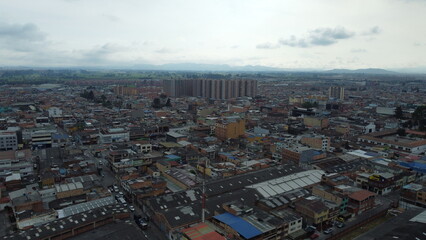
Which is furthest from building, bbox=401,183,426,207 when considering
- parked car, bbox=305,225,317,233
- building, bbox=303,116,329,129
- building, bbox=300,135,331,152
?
building, bbox=303,116,329,129

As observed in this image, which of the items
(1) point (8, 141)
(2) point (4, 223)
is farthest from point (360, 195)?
(1) point (8, 141)

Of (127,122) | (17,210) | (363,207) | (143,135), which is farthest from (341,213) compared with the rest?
(127,122)

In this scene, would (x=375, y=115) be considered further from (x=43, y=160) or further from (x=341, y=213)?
(x=43, y=160)

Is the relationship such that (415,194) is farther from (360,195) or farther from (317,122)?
(317,122)

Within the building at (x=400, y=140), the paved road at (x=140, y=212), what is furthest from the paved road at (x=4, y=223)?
the building at (x=400, y=140)

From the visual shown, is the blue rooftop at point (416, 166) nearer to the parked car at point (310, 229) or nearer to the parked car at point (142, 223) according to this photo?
the parked car at point (310, 229)

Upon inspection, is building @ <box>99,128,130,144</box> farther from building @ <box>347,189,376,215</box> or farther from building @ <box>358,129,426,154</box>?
building @ <box>358,129,426,154</box>
